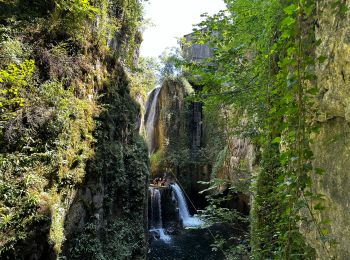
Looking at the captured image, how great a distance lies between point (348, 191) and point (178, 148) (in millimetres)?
18757

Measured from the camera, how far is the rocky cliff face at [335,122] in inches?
69.7

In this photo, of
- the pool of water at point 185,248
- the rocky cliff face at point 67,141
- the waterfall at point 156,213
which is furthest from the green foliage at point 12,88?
the waterfall at point 156,213

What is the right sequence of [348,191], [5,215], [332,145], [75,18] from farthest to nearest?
[75,18] → [5,215] → [332,145] → [348,191]

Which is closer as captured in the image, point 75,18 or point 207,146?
point 75,18

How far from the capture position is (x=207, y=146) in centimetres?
2025

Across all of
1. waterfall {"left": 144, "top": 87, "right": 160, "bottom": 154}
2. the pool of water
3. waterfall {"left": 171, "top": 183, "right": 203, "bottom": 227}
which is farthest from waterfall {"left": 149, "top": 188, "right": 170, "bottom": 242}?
waterfall {"left": 144, "top": 87, "right": 160, "bottom": 154}

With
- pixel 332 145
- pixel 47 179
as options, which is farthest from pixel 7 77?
pixel 332 145

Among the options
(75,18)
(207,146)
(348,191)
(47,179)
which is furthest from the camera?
(207,146)

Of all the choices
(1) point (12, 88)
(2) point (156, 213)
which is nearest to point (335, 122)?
(1) point (12, 88)

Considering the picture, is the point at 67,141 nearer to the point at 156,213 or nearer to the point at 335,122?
the point at 335,122

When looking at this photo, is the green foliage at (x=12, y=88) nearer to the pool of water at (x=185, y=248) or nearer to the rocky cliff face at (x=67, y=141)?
the rocky cliff face at (x=67, y=141)

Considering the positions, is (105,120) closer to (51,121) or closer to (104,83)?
(104,83)

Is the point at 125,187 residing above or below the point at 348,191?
below

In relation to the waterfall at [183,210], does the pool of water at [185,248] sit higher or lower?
lower
